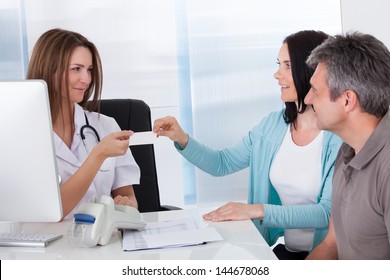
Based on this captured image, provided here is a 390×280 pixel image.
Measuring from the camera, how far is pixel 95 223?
5.13 ft

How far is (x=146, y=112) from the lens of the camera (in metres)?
2.63

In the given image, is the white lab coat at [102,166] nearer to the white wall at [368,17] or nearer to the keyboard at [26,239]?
the keyboard at [26,239]

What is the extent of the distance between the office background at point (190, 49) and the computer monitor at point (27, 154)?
8.86ft

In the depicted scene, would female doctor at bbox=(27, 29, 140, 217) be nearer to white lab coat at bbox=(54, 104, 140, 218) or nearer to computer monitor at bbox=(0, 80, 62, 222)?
white lab coat at bbox=(54, 104, 140, 218)

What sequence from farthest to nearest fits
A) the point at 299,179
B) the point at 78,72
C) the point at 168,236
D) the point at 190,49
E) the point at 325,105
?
the point at 190,49, the point at 78,72, the point at 299,179, the point at 325,105, the point at 168,236

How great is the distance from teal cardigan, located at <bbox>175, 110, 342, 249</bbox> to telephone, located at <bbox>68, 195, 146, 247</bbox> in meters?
0.54

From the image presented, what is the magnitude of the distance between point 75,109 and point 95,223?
90cm

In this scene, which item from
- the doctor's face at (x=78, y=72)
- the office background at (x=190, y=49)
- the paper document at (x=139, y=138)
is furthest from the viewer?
the office background at (x=190, y=49)

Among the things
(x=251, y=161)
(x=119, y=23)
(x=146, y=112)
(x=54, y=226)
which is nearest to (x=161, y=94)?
(x=119, y=23)

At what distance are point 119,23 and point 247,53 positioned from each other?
906 mm

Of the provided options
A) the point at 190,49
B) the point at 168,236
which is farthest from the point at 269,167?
the point at 190,49

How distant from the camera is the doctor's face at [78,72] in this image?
2.33m

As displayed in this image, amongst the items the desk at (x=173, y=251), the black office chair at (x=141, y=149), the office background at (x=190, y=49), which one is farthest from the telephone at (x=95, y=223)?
the office background at (x=190, y=49)

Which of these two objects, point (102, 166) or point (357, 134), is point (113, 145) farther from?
point (357, 134)
